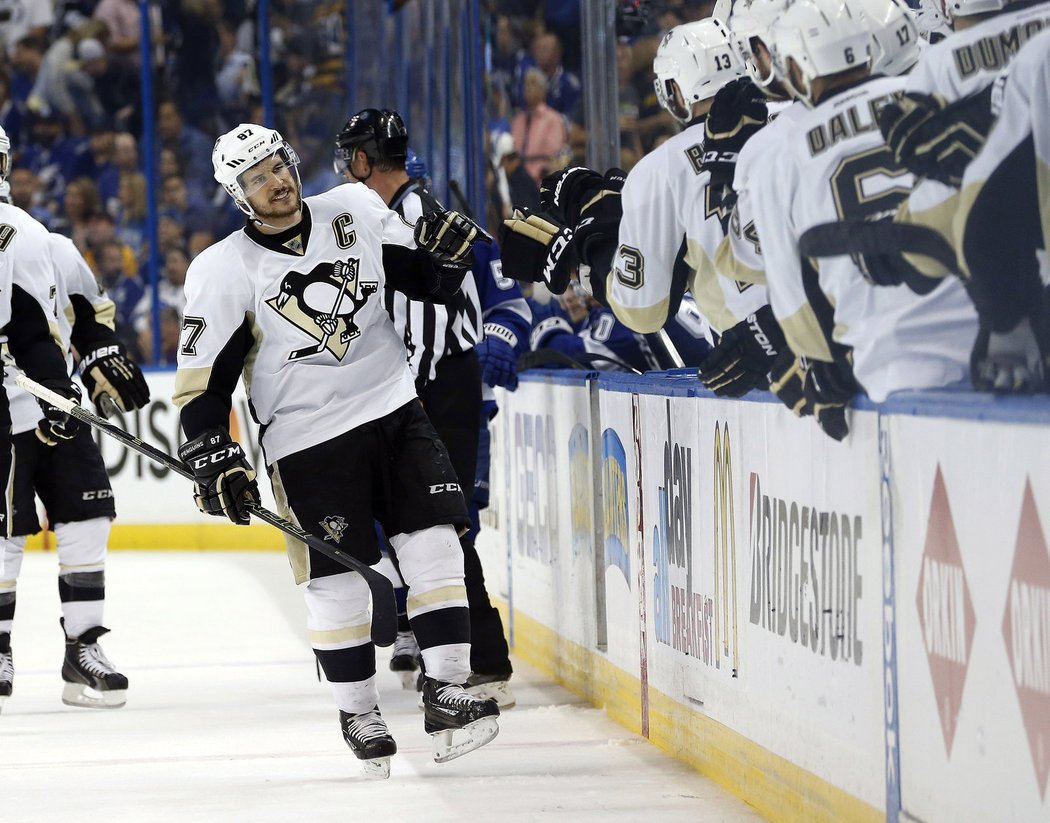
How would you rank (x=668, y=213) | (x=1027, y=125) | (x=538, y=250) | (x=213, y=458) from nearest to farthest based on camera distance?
(x=1027, y=125)
(x=213, y=458)
(x=668, y=213)
(x=538, y=250)

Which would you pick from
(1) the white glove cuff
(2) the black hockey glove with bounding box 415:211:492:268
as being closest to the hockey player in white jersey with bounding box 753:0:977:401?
(2) the black hockey glove with bounding box 415:211:492:268

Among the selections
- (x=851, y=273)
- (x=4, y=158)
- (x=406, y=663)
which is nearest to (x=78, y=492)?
(x=4, y=158)

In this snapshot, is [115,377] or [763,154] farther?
[115,377]

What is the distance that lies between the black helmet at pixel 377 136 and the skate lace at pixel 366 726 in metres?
1.50

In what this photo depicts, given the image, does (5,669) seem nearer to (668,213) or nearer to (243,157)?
(243,157)

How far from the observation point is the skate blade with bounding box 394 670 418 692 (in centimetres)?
453

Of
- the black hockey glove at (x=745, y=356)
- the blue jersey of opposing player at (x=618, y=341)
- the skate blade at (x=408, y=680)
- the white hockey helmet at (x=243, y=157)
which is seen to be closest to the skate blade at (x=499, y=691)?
the skate blade at (x=408, y=680)

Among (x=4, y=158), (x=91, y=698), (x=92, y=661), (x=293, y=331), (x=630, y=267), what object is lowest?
(x=91, y=698)

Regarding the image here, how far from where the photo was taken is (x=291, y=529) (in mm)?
3271

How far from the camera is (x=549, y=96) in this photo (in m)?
6.56

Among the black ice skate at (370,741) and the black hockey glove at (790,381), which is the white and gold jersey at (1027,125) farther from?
the black ice skate at (370,741)

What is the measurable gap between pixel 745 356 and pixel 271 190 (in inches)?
40.9

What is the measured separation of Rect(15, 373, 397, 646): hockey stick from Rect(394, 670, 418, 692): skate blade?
0.34 metres

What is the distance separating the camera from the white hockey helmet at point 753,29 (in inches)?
111
